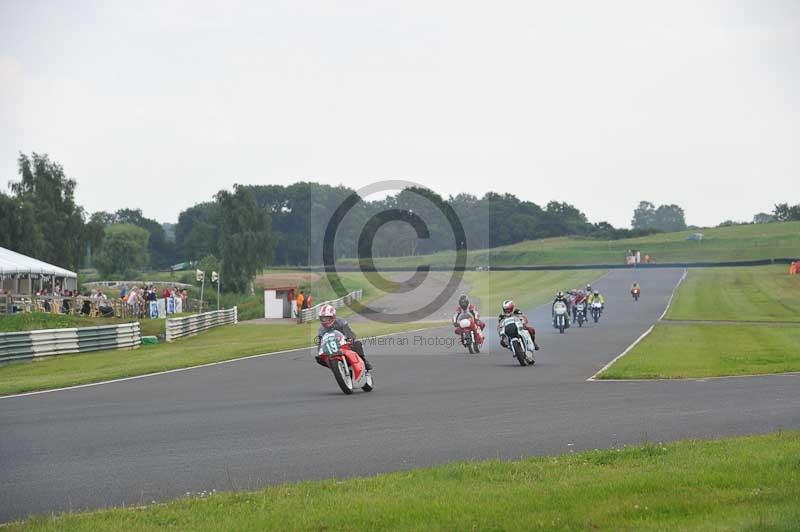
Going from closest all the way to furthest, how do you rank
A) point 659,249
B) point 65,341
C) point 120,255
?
point 65,341 < point 659,249 < point 120,255

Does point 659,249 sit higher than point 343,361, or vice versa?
point 659,249

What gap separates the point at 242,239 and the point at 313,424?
74.8 meters

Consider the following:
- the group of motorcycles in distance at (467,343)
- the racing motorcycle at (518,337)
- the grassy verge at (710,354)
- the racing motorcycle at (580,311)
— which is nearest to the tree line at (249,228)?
the racing motorcycle at (580,311)

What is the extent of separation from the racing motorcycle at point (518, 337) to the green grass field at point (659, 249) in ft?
221

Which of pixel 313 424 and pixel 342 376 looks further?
pixel 342 376

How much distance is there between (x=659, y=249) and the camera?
119062 millimetres

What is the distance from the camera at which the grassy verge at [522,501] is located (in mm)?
7023

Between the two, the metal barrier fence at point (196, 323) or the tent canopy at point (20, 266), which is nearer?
the metal barrier fence at point (196, 323)

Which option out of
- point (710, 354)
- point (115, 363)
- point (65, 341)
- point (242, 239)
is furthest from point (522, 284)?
point (115, 363)

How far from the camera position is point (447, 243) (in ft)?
Answer: 386

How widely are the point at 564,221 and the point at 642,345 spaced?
5732 inches

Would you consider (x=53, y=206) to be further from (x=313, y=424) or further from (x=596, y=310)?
(x=313, y=424)

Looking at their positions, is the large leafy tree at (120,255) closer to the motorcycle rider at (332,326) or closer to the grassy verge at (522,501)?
the motorcycle rider at (332,326)

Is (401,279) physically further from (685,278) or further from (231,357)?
(231,357)
